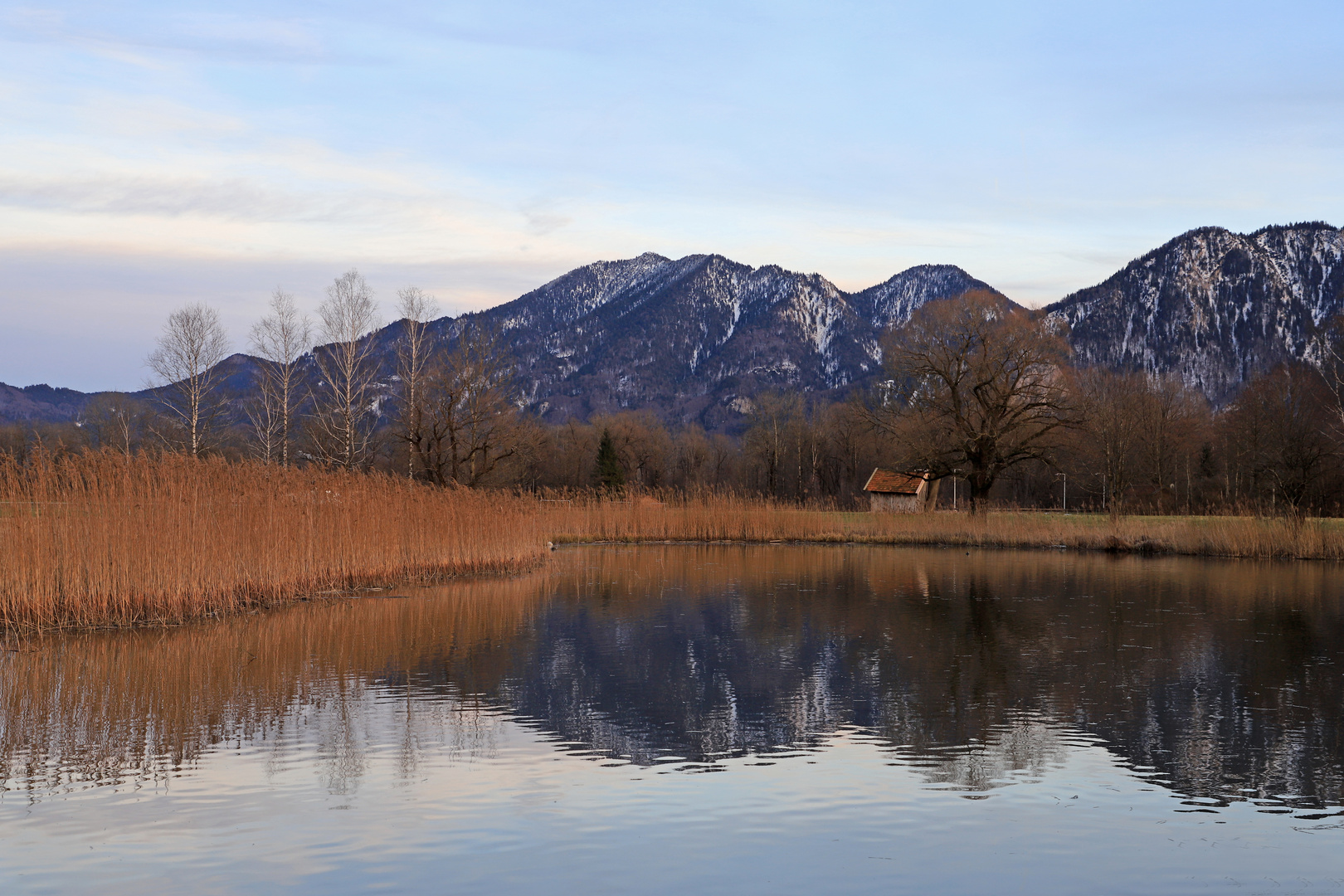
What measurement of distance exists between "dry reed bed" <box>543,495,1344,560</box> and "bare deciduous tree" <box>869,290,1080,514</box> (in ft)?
17.4

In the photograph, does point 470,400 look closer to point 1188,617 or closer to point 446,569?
point 446,569

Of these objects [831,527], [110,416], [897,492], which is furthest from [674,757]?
[110,416]

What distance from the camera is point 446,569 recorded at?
21391 millimetres

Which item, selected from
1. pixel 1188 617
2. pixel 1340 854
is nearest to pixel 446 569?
pixel 1188 617

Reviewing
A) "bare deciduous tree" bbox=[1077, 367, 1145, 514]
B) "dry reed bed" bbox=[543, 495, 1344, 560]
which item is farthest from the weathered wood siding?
"dry reed bed" bbox=[543, 495, 1344, 560]

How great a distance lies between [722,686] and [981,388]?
1355 inches

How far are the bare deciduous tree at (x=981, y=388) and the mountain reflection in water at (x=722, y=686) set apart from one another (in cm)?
2350

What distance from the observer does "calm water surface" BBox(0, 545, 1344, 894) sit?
5.43 meters

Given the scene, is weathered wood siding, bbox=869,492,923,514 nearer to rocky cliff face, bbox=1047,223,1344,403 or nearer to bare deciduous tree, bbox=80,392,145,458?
bare deciduous tree, bbox=80,392,145,458

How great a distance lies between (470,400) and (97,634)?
33360 mm

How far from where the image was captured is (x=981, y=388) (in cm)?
4241

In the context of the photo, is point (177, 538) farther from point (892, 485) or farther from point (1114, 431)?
point (892, 485)

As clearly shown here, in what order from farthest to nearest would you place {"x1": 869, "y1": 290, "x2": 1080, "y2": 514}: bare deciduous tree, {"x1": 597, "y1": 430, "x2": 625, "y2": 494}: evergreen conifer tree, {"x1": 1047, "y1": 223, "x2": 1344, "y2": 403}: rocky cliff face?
{"x1": 1047, "y1": 223, "x2": 1344, "y2": 403}: rocky cliff face < {"x1": 597, "y1": 430, "x2": 625, "y2": 494}: evergreen conifer tree < {"x1": 869, "y1": 290, "x2": 1080, "y2": 514}: bare deciduous tree

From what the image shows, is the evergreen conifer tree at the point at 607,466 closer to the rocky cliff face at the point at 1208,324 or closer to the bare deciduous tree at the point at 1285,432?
the bare deciduous tree at the point at 1285,432
